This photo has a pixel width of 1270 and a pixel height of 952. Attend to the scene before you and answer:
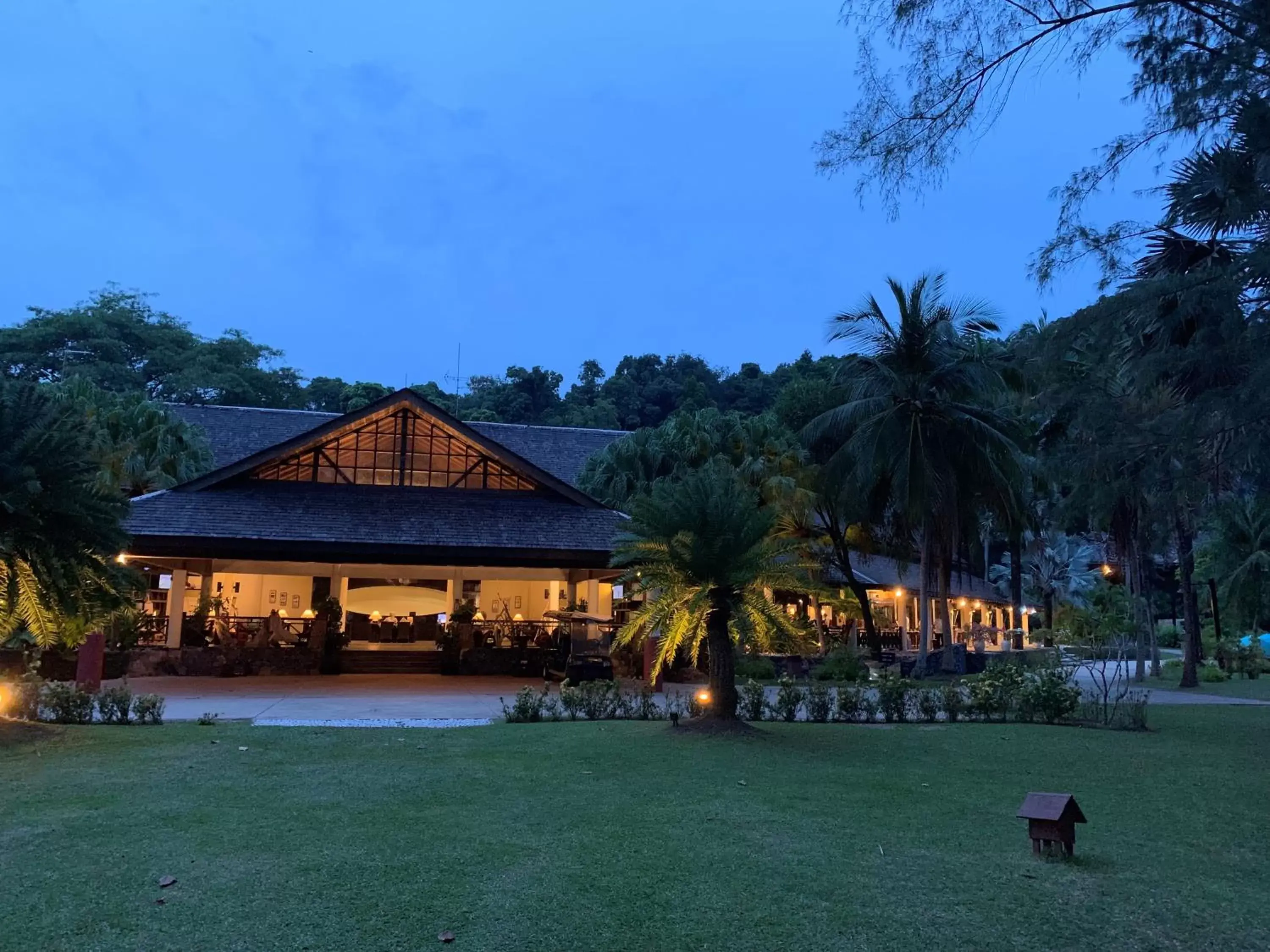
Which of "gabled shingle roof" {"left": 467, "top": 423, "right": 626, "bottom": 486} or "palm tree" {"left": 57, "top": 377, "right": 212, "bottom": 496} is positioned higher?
"gabled shingle roof" {"left": 467, "top": 423, "right": 626, "bottom": 486}

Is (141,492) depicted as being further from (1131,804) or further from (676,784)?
(1131,804)

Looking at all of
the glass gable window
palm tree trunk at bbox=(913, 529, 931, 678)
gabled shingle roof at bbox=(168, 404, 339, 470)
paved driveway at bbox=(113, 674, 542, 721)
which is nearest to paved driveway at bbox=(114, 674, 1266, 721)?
paved driveway at bbox=(113, 674, 542, 721)

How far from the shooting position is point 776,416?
29.1 meters

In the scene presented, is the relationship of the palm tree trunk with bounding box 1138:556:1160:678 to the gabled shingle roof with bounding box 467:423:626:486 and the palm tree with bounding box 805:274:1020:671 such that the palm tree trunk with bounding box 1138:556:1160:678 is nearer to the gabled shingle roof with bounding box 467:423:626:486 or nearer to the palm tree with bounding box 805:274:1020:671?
the palm tree with bounding box 805:274:1020:671

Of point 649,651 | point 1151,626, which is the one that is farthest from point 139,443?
point 1151,626

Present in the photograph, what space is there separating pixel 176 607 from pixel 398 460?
5.80 meters

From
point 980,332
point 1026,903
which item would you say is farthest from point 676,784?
point 980,332

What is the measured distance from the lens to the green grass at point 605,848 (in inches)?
→ 164

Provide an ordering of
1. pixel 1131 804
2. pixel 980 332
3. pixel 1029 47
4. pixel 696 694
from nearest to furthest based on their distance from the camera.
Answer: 1. pixel 1131 804
2. pixel 1029 47
3. pixel 696 694
4. pixel 980 332

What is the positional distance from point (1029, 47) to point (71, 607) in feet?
37.0

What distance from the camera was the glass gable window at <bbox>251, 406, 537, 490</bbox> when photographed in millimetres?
19203

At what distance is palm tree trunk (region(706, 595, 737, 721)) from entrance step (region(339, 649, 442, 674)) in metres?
11.1

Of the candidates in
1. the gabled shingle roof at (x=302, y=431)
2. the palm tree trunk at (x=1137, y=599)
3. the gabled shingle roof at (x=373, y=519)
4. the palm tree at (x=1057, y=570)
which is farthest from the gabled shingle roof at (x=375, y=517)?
the palm tree at (x=1057, y=570)

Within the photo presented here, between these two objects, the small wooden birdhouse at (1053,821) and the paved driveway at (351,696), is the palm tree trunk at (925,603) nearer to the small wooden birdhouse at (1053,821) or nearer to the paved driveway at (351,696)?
the paved driveway at (351,696)
